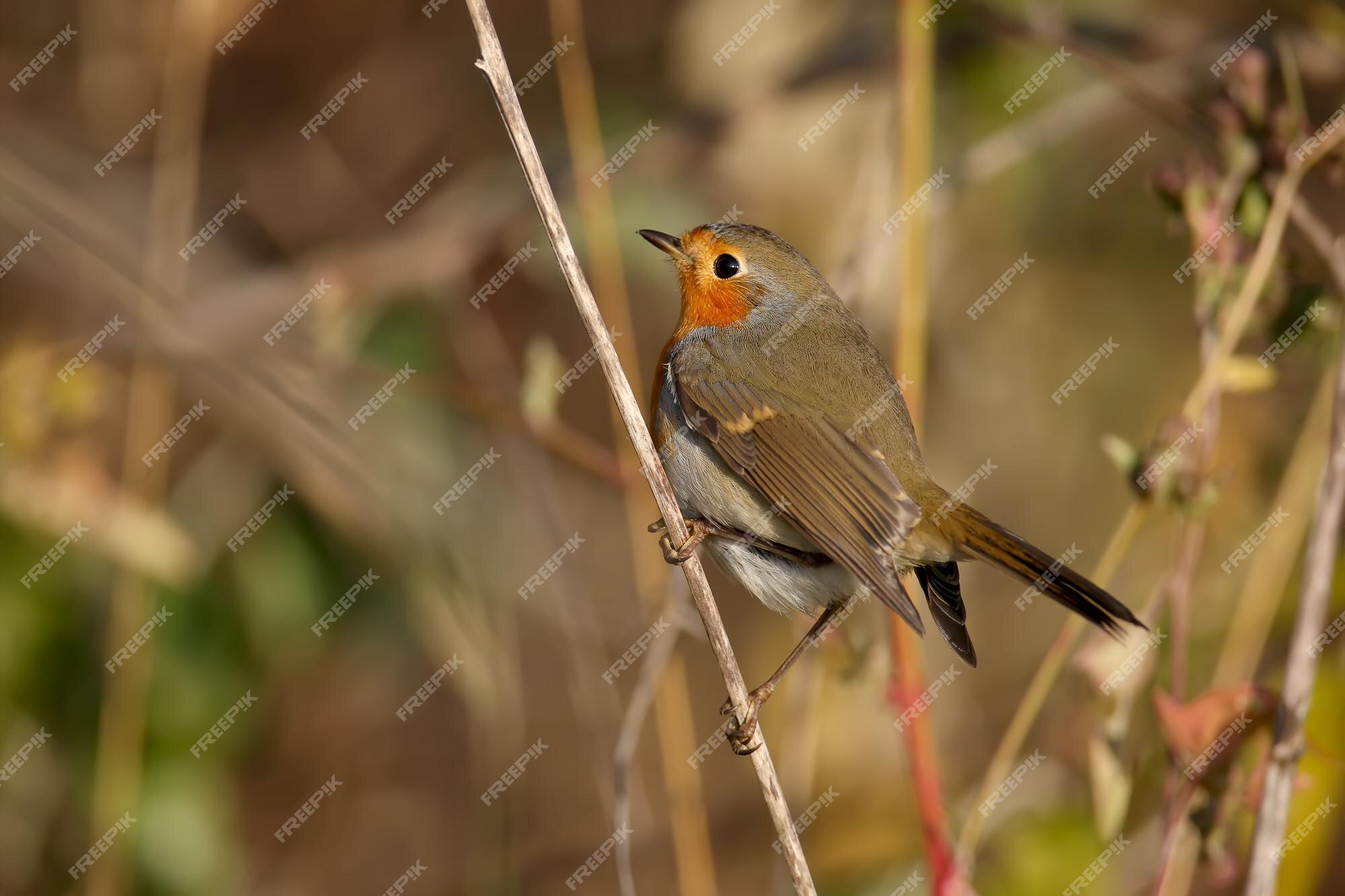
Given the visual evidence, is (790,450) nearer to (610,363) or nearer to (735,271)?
(735,271)

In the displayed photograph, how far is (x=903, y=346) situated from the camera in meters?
2.97

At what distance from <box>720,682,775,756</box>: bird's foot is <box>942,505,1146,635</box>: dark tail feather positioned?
59cm

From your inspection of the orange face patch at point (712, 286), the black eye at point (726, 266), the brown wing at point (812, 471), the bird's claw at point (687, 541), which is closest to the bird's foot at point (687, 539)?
the bird's claw at point (687, 541)

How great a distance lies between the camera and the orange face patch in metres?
3.36

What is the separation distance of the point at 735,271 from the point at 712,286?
8cm

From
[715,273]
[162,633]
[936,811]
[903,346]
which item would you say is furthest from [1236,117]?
[162,633]

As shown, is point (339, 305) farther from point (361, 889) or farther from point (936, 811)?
point (361, 889)

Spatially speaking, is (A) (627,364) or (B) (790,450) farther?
(A) (627,364)

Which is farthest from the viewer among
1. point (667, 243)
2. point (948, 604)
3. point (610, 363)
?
point (667, 243)

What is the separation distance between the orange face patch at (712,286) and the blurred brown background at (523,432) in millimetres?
238

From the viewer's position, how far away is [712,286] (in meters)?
3.36

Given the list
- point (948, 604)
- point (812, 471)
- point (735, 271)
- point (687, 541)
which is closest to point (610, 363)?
point (687, 541)

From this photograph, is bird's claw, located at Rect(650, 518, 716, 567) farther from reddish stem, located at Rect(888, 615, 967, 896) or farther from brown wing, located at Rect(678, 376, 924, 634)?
reddish stem, located at Rect(888, 615, 967, 896)

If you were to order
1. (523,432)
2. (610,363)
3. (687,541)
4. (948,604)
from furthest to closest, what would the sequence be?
(523,432) < (948,604) < (687,541) < (610,363)
